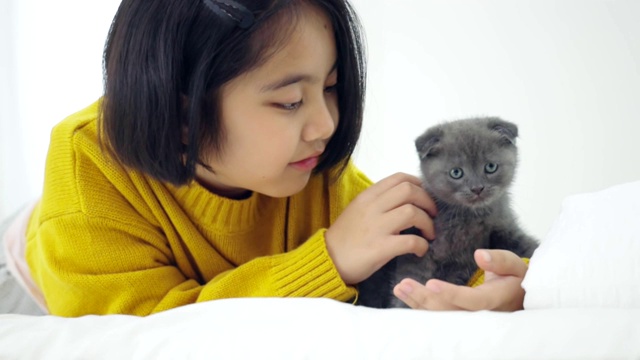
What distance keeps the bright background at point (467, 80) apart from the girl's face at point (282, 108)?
0.41 metres

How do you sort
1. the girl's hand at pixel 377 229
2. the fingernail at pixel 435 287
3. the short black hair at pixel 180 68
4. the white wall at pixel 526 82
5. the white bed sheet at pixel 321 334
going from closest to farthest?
the white bed sheet at pixel 321 334
the fingernail at pixel 435 287
the short black hair at pixel 180 68
the girl's hand at pixel 377 229
the white wall at pixel 526 82

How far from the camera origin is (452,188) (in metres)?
1.23

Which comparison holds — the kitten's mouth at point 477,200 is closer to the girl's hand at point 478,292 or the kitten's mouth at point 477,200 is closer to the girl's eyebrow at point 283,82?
the girl's hand at point 478,292

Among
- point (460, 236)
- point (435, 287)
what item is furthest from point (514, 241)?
point (435, 287)

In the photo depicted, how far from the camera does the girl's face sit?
1.10 m

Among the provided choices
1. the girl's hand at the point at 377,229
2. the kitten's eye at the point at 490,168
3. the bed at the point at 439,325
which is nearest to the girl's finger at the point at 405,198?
the girl's hand at the point at 377,229

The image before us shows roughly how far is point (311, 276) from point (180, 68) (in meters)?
0.41

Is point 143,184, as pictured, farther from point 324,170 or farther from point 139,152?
point 324,170

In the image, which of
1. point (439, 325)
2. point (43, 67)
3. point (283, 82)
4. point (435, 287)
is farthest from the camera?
point (43, 67)

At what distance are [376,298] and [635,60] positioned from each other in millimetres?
951

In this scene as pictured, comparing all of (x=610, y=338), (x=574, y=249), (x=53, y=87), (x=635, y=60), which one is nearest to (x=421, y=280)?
(x=574, y=249)

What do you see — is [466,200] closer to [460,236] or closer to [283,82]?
[460,236]

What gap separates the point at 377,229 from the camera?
3.94ft

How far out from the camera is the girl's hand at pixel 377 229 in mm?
1186
